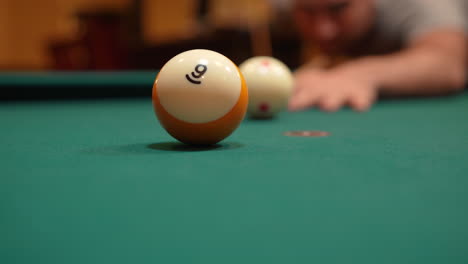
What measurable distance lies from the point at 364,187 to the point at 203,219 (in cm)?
34

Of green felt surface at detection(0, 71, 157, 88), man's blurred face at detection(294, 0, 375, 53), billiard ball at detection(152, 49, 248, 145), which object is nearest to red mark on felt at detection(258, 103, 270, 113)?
billiard ball at detection(152, 49, 248, 145)

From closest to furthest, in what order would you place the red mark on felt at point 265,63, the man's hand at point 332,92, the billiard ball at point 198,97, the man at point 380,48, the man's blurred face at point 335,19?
the billiard ball at point 198,97 → the red mark on felt at point 265,63 → the man's hand at point 332,92 → the man at point 380,48 → the man's blurred face at point 335,19

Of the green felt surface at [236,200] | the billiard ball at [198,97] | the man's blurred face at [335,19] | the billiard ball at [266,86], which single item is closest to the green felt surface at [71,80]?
the man's blurred face at [335,19]

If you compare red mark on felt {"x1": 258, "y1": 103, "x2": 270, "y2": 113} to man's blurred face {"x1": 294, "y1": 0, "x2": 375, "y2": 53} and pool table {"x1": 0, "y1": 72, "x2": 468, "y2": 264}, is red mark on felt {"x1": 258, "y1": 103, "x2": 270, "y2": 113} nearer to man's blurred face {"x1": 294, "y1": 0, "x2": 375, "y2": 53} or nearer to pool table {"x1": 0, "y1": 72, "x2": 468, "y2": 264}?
pool table {"x1": 0, "y1": 72, "x2": 468, "y2": 264}

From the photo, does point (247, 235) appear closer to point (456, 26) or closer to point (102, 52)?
point (456, 26)

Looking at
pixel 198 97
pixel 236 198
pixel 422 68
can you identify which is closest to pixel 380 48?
pixel 422 68

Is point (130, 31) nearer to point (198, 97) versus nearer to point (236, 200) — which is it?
point (198, 97)

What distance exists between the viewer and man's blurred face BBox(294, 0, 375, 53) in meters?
3.94

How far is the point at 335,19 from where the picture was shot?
13.2 ft

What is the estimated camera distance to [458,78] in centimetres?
361

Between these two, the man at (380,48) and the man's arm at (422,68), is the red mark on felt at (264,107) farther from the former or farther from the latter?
the man's arm at (422,68)

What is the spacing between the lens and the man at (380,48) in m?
2.94

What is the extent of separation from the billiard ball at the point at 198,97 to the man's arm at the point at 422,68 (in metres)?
1.88

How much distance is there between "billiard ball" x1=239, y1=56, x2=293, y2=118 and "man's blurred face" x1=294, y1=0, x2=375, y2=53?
1829 mm
